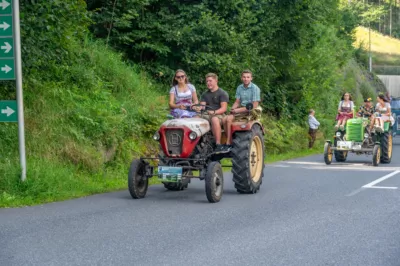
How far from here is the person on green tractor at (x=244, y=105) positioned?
13.5 m

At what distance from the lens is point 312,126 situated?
31.1 metres

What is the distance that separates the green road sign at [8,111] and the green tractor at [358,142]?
37.0ft

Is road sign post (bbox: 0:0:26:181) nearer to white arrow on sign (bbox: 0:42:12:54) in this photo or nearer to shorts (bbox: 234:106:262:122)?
white arrow on sign (bbox: 0:42:12:54)

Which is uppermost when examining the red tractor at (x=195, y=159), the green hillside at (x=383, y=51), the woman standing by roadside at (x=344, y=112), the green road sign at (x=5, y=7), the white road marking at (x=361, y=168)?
the green hillside at (x=383, y=51)

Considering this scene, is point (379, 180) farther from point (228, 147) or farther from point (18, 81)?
point (18, 81)

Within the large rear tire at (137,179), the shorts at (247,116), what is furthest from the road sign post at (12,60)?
the shorts at (247,116)

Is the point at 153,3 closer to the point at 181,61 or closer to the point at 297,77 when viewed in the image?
the point at 181,61

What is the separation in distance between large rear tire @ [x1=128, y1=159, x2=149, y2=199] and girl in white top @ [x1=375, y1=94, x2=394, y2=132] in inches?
459

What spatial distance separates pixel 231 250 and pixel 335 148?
46.7ft

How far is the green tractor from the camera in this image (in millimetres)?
21938

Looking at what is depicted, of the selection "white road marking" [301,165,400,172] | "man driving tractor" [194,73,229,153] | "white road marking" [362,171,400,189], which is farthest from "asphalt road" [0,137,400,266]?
"white road marking" [301,165,400,172]

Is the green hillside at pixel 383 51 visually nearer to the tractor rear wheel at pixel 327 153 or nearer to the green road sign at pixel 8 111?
the tractor rear wheel at pixel 327 153

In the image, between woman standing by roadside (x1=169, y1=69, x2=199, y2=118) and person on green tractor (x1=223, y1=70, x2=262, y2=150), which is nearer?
person on green tractor (x1=223, y1=70, x2=262, y2=150)

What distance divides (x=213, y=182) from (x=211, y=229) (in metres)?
2.60
